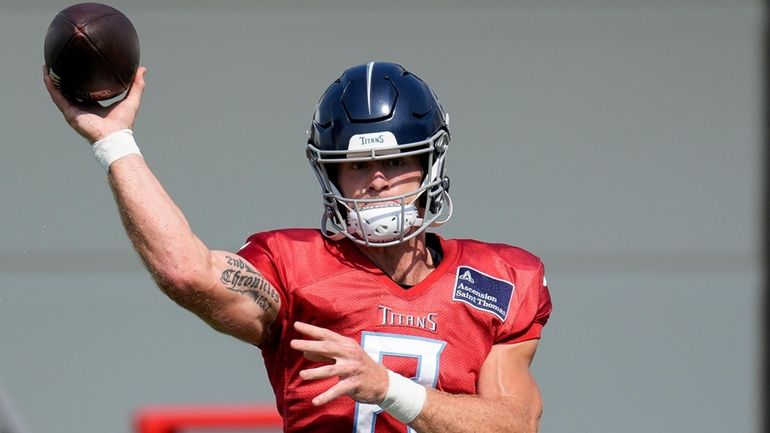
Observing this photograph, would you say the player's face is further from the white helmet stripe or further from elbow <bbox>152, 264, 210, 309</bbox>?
elbow <bbox>152, 264, 210, 309</bbox>

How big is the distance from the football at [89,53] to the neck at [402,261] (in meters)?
0.66

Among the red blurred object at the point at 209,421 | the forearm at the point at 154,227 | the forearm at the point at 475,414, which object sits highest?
the forearm at the point at 154,227

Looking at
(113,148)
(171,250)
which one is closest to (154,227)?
(171,250)

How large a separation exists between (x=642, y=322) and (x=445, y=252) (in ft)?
9.48

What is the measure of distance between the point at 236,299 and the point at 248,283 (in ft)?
0.16

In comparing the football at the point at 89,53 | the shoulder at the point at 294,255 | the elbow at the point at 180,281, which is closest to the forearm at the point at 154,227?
the elbow at the point at 180,281

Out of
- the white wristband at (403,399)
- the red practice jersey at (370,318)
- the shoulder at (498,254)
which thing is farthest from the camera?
the shoulder at (498,254)

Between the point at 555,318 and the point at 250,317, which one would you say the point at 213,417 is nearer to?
the point at 250,317

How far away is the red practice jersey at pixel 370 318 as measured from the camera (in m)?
2.69

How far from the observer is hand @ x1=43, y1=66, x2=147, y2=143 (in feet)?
8.25

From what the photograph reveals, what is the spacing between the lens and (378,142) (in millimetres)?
2738

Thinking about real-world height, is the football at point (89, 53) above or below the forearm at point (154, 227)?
above

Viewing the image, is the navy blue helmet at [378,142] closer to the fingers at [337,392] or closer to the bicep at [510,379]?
the bicep at [510,379]

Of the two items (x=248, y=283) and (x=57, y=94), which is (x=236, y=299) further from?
(x=57, y=94)
